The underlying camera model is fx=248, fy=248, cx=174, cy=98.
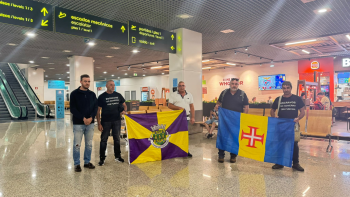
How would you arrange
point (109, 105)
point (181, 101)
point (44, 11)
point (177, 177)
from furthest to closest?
point (181, 101) → point (44, 11) → point (109, 105) → point (177, 177)

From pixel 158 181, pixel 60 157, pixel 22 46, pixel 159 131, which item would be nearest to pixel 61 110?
pixel 22 46

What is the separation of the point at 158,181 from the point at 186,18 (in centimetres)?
479

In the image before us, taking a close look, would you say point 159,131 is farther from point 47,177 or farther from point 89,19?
point 89,19

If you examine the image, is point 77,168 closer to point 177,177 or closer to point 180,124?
point 177,177

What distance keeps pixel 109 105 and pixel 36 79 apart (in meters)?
16.6

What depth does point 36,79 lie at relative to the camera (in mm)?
18484

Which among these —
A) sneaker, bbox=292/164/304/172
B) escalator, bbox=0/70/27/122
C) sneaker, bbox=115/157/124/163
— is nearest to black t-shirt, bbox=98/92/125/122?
sneaker, bbox=115/157/124/163

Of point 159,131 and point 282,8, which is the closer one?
point 159,131

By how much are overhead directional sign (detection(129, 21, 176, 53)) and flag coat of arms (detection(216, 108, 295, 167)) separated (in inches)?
119

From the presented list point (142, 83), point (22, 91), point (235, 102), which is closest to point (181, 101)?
point (235, 102)

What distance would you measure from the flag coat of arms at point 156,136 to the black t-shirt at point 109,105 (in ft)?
0.98

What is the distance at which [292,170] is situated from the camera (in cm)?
421

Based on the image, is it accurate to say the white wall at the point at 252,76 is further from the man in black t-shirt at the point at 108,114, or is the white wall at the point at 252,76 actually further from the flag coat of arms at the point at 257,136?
the man in black t-shirt at the point at 108,114

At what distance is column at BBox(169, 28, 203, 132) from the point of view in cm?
782
